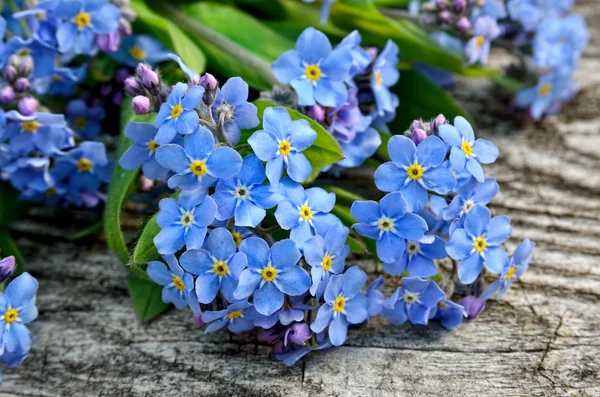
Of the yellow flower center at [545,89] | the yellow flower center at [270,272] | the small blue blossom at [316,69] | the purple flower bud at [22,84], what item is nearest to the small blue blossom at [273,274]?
the yellow flower center at [270,272]

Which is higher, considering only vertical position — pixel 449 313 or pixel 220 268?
pixel 220 268

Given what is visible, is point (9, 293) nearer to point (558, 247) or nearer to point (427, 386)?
point (427, 386)

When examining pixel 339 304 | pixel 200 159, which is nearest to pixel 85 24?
pixel 200 159

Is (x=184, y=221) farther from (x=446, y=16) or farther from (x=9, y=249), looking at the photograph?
(x=446, y=16)

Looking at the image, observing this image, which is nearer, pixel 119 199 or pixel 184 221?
pixel 184 221

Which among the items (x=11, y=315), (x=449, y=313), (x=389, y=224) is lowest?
(x=11, y=315)

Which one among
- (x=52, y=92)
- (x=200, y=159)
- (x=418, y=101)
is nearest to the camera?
(x=200, y=159)

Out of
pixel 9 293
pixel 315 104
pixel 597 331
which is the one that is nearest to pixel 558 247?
pixel 597 331
